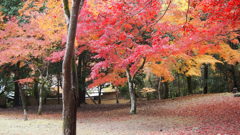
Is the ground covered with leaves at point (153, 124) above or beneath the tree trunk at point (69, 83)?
beneath

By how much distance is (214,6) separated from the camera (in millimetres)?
8055

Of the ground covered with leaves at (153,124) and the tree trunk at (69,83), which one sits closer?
the tree trunk at (69,83)

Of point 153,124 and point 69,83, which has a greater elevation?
point 69,83

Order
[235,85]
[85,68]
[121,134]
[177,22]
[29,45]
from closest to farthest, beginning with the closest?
[121,134]
[29,45]
[177,22]
[85,68]
[235,85]

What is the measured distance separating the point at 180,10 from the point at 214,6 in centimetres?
530

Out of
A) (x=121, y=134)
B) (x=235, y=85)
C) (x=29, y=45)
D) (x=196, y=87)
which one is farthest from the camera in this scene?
(x=196, y=87)

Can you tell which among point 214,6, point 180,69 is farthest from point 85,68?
point 214,6

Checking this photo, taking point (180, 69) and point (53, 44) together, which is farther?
point (180, 69)

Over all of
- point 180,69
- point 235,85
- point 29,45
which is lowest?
point 235,85

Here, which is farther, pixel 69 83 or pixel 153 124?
pixel 153 124

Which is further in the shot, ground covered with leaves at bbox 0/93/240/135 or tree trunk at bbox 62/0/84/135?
ground covered with leaves at bbox 0/93/240/135

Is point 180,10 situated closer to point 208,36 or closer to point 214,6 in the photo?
point 208,36

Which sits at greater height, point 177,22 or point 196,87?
point 177,22

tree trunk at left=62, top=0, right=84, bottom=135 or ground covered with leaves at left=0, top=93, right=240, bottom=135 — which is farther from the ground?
tree trunk at left=62, top=0, right=84, bottom=135
